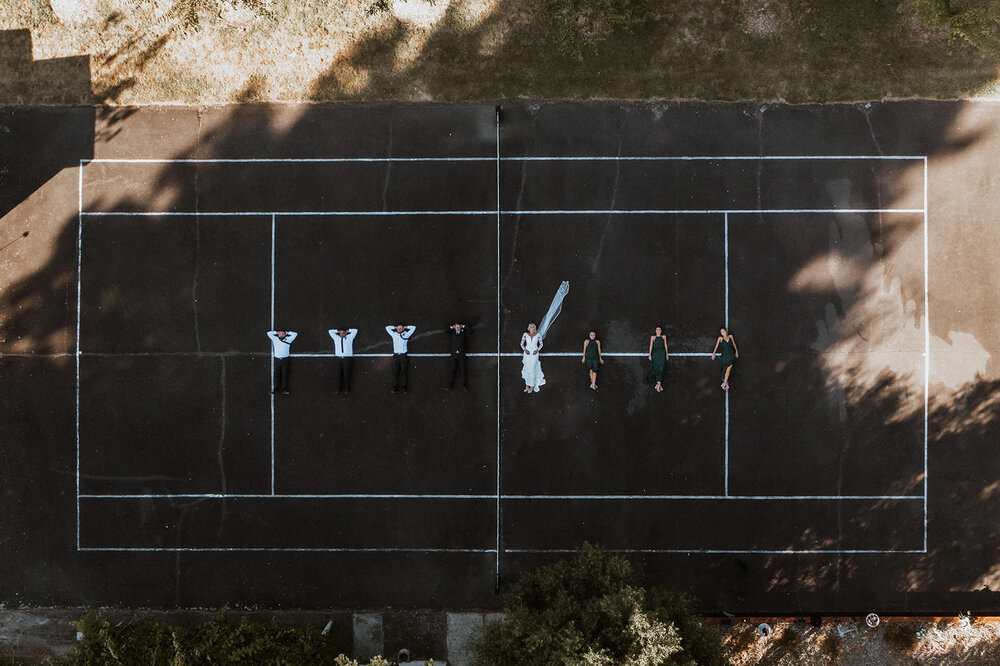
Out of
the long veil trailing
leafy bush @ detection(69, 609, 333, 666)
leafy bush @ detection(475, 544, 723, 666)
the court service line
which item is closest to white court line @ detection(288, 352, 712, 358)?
the long veil trailing

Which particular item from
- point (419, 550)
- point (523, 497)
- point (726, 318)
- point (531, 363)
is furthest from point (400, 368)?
point (726, 318)

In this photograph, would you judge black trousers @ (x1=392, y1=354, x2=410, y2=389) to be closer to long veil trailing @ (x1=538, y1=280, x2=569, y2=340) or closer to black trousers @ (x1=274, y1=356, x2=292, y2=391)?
black trousers @ (x1=274, y1=356, x2=292, y2=391)

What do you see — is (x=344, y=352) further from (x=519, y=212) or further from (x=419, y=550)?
(x=519, y=212)

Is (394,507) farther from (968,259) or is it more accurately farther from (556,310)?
(968,259)

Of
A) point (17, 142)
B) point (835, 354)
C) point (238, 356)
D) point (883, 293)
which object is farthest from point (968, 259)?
point (17, 142)

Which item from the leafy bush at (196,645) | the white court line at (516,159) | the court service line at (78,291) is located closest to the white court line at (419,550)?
the court service line at (78,291)
